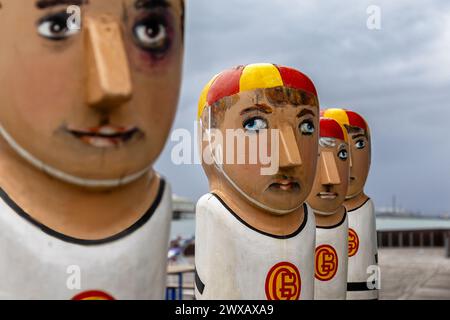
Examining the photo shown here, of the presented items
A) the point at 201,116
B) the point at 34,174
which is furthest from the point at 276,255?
the point at 34,174

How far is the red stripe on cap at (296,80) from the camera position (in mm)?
3830

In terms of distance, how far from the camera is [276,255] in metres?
3.62

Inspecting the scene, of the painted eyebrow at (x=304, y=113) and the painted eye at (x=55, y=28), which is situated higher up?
the painted eye at (x=55, y=28)

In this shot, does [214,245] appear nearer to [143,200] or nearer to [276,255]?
[276,255]

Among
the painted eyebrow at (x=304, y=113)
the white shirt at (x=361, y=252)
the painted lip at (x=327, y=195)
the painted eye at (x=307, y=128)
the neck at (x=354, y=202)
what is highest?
the painted eyebrow at (x=304, y=113)

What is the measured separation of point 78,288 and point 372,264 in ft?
14.3

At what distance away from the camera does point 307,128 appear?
12.6 feet

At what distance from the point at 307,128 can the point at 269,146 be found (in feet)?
1.16

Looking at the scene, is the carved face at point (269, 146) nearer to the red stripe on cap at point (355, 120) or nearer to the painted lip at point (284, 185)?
the painted lip at point (284, 185)

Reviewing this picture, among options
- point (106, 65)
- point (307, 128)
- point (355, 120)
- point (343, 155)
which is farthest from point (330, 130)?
point (106, 65)

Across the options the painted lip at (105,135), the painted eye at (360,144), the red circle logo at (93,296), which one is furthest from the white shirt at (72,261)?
the painted eye at (360,144)

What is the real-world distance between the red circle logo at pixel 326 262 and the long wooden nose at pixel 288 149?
162cm

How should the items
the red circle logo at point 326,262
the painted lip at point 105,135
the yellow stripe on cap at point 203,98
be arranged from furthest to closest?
the red circle logo at point 326,262
the yellow stripe on cap at point 203,98
the painted lip at point 105,135

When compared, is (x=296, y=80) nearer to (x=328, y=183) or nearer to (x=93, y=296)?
(x=328, y=183)
